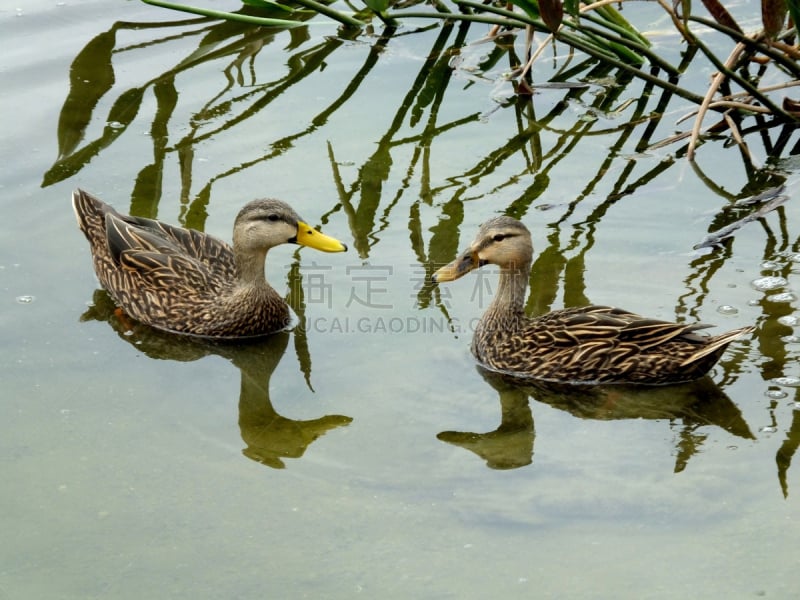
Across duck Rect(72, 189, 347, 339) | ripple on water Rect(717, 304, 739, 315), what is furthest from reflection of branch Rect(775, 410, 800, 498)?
duck Rect(72, 189, 347, 339)

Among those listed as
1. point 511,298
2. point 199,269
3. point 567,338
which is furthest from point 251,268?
point 567,338

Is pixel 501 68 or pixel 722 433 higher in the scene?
pixel 501 68

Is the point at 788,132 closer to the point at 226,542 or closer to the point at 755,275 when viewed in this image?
the point at 755,275

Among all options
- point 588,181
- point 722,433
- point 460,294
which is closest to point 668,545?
point 722,433

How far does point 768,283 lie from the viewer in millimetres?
8023

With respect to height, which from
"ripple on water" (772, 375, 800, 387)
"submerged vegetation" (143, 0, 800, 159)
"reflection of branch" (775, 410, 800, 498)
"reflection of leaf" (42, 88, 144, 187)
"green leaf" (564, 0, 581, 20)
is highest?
"green leaf" (564, 0, 581, 20)

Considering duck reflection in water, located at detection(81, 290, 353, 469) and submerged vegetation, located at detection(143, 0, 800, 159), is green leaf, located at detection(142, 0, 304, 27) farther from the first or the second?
duck reflection in water, located at detection(81, 290, 353, 469)

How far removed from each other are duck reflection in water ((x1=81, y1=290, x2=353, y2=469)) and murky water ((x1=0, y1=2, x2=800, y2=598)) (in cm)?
2

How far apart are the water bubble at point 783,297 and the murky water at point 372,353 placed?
0.16 ft

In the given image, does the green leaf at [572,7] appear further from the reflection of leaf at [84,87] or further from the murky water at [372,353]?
the reflection of leaf at [84,87]

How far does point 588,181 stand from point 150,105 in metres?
3.99

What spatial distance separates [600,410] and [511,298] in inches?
38.5

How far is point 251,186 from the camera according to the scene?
9.33 metres

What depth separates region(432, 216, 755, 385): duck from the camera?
711 centimetres
